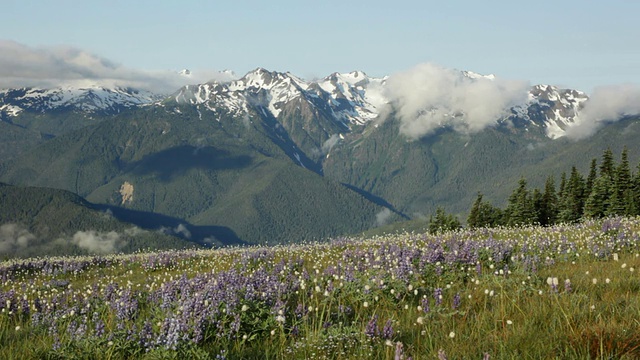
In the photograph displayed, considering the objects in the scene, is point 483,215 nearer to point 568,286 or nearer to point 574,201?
point 574,201

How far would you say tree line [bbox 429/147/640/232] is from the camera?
59.0 meters

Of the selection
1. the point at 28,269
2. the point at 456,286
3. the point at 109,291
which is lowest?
the point at 28,269

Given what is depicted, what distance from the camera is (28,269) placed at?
2039 cm

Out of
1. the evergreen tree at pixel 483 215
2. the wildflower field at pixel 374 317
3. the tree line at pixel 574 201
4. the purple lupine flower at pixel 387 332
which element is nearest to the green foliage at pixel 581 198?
the tree line at pixel 574 201

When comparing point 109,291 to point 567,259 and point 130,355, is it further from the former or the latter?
point 567,259

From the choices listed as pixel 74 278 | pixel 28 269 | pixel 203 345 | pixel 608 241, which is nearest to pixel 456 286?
pixel 203 345

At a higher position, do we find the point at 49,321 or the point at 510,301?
the point at 510,301

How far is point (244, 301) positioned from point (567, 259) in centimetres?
804

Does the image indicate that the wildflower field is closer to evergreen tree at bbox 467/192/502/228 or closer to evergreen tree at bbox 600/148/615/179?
evergreen tree at bbox 600/148/615/179

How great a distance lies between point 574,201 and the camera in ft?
242

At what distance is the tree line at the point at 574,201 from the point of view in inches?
2324

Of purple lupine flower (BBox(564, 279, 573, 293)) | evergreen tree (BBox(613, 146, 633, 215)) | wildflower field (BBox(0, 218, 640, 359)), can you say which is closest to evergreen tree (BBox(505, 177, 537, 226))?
evergreen tree (BBox(613, 146, 633, 215))

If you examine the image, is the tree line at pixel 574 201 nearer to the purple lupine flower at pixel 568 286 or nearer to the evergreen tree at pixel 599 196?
the evergreen tree at pixel 599 196

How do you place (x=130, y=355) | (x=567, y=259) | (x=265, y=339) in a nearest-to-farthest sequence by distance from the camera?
(x=130, y=355) < (x=265, y=339) < (x=567, y=259)
